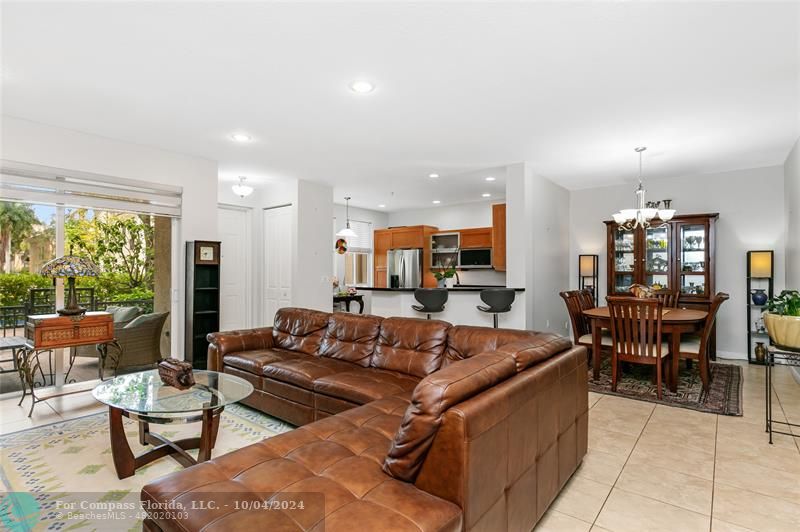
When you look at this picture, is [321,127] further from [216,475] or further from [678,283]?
[678,283]

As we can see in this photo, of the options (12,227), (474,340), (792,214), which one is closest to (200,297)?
(12,227)

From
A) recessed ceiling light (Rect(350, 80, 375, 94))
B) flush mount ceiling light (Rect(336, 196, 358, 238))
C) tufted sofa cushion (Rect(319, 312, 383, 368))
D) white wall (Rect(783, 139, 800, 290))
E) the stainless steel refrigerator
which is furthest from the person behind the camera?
the stainless steel refrigerator

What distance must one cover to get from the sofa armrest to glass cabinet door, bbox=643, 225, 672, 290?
5.61 meters

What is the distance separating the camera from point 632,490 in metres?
2.33

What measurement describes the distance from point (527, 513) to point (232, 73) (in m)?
3.24

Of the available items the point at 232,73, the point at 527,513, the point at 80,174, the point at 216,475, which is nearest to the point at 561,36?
the point at 232,73

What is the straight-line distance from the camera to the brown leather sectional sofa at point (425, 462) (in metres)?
1.31

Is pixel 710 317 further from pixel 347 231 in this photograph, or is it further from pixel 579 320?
pixel 347 231

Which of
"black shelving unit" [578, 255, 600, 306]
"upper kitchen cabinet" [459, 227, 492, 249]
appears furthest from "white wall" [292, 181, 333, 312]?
"black shelving unit" [578, 255, 600, 306]

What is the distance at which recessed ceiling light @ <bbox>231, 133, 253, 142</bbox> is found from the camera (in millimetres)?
4276

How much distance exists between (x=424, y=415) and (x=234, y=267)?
6.09 metres

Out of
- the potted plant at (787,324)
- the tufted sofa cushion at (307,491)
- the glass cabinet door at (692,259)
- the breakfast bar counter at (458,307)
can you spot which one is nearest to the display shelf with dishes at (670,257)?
the glass cabinet door at (692,259)

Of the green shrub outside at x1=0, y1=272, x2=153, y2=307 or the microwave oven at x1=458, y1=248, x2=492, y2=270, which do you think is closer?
the green shrub outside at x1=0, y1=272, x2=153, y2=307

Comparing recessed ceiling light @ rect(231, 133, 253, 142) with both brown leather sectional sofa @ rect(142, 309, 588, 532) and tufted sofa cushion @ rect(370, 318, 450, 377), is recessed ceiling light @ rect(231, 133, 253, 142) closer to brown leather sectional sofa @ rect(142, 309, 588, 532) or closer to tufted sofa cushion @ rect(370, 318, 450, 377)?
tufted sofa cushion @ rect(370, 318, 450, 377)
